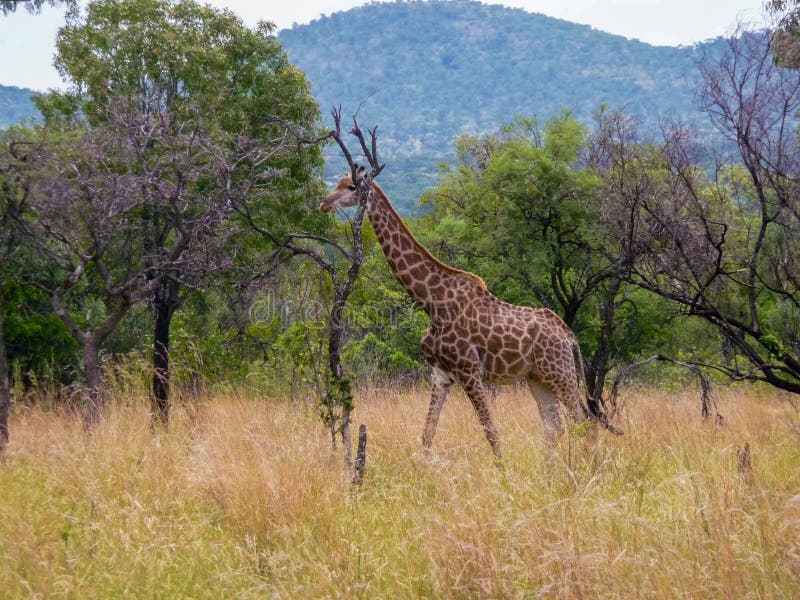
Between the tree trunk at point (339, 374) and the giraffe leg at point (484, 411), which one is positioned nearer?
the tree trunk at point (339, 374)

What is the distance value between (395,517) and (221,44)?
10.5m

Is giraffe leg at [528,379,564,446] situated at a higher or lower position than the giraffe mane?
lower

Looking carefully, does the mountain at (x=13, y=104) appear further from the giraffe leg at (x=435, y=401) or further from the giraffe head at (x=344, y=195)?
the giraffe leg at (x=435, y=401)

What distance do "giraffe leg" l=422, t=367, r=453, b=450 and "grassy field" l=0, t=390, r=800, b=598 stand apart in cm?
25

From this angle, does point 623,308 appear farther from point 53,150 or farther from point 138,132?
point 53,150

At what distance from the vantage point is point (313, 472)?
6.17 m

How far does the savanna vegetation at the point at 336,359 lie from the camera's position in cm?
466

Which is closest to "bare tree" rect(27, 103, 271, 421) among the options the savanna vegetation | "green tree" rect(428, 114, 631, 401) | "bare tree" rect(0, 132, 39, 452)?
the savanna vegetation

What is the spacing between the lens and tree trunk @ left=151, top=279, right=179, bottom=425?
10742 mm

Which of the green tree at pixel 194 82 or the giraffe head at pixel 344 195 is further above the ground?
the green tree at pixel 194 82

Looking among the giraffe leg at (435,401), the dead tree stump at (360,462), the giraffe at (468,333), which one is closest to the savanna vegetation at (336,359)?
the dead tree stump at (360,462)

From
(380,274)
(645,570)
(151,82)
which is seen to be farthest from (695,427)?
(151,82)

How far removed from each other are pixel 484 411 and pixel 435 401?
471mm

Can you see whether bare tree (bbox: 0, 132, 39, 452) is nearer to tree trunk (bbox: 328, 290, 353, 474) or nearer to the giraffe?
the giraffe
